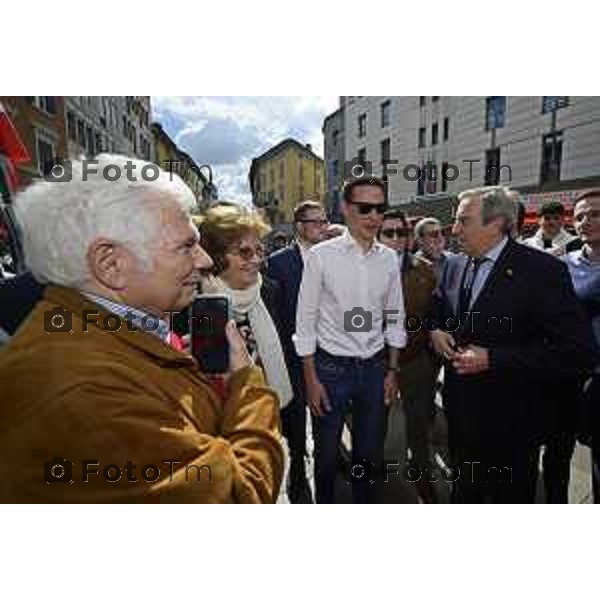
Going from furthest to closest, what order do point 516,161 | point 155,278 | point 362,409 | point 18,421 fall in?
point 516,161
point 362,409
point 155,278
point 18,421

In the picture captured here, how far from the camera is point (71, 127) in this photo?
60.7ft

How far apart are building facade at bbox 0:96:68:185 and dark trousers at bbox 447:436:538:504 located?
45.8 feet

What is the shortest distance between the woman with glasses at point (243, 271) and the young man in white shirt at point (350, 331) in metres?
0.36

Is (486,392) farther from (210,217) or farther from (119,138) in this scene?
(119,138)

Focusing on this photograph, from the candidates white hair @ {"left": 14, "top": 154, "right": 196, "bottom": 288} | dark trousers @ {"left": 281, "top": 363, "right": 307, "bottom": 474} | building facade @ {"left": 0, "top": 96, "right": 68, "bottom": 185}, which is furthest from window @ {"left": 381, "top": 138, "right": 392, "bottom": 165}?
white hair @ {"left": 14, "top": 154, "right": 196, "bottom": 288}

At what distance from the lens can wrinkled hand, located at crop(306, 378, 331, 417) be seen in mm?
2529

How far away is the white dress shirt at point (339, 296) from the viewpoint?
8.29 ft

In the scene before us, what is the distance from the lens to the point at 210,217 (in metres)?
2.14

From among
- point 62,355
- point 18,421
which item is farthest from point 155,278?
point 18,421

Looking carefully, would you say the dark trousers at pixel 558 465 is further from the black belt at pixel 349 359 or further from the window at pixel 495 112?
the window at pixel 495 112

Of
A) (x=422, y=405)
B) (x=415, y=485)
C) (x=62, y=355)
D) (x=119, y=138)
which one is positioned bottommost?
(x=415, y=485)

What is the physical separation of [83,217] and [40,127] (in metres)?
17.2

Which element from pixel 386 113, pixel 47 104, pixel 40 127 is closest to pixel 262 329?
pixel 40 127
